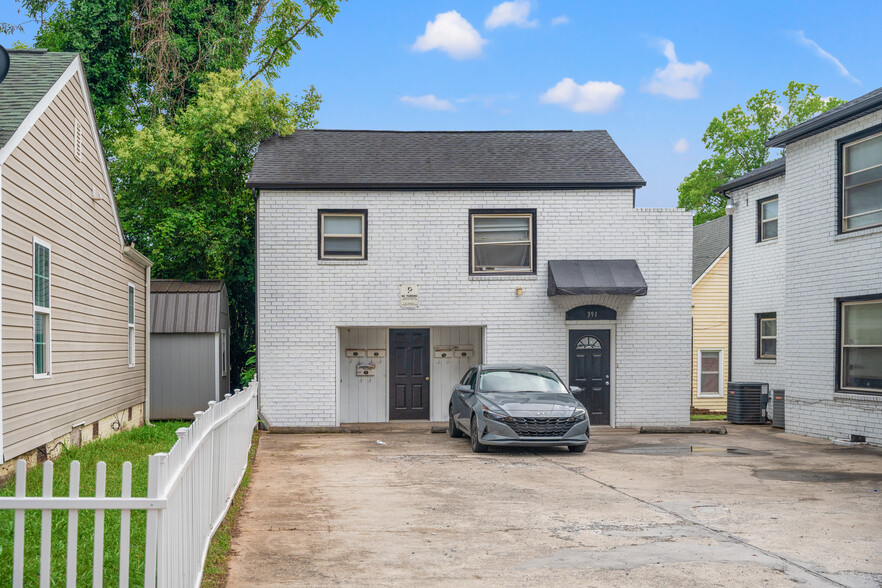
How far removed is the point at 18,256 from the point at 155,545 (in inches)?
258

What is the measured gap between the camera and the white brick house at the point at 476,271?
63.6 feet

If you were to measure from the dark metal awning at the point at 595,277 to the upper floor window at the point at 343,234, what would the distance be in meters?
4.26

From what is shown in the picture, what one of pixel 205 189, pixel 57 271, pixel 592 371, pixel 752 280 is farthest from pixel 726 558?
pixel 205 189

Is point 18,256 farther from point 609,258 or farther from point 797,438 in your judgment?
point 797,438

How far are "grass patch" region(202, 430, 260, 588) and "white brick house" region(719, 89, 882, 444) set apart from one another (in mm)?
11542

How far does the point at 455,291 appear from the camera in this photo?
1967 centimetres

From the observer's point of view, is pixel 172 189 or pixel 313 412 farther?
pixel 172 189

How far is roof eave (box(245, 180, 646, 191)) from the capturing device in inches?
761

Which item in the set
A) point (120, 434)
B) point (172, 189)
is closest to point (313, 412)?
point (120, 434)

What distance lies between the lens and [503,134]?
22.0 metres

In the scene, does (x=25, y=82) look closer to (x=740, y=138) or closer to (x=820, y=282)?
(x=820, y=282)

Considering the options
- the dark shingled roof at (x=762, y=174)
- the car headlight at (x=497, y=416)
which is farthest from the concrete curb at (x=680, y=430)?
the dark shingled roof at (x=762, y=174)

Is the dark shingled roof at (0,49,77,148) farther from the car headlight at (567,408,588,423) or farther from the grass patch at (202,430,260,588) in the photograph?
the car headlight at (567,408,588,423)

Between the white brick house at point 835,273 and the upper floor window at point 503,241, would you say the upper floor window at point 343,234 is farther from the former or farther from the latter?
the white brick house at point 835,273
